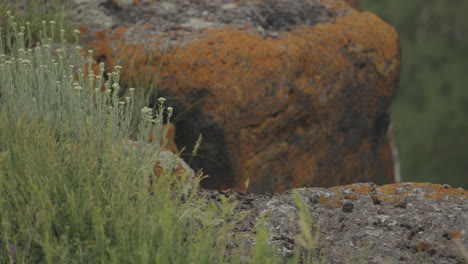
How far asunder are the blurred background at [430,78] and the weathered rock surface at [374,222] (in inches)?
992

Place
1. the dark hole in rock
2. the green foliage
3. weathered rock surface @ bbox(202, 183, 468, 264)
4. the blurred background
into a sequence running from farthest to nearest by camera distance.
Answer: the blurred background, the dark hole in rock, weathered rock surface @ bbox(202, 183, 468, 264), the green foliage

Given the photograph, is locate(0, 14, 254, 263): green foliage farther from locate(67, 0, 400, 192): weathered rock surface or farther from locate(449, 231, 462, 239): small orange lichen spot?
locate(67, 0, 400, 192): weathered rock surface

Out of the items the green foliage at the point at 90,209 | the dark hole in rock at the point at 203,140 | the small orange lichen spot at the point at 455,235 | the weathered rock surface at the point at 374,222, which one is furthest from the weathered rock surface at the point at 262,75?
the small orange lichen spot at the point at 455,235

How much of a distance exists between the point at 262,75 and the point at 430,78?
27150mm

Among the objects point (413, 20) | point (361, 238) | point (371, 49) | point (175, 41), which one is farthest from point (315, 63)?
point (413, 20)

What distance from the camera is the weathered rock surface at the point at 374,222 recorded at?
144 inches

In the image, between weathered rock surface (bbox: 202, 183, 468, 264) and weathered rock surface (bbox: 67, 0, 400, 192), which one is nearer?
weathered rock surface (bbox: 202, 183, 468, 264)

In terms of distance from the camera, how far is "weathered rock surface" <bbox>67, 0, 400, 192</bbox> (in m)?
Result: 5.70

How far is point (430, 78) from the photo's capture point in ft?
103

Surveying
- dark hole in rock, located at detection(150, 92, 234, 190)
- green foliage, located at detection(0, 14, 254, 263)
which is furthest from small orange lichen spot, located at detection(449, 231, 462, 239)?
dark hole in rock, located at detection(150, 92, 234, 190)

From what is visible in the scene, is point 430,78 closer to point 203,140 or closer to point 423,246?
point 203,140

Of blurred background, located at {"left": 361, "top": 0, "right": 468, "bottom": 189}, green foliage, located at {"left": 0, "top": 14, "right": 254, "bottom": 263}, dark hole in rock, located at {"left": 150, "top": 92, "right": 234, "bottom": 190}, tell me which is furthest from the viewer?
blurred background, located at {"left": 361, "top": 0, "right": 468, "bottom": 189}

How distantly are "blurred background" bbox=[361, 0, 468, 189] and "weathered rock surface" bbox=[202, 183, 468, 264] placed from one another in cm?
2520

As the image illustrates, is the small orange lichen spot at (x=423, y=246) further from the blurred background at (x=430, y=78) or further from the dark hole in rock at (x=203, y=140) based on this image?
the blurred background at (x=430, y=78)
